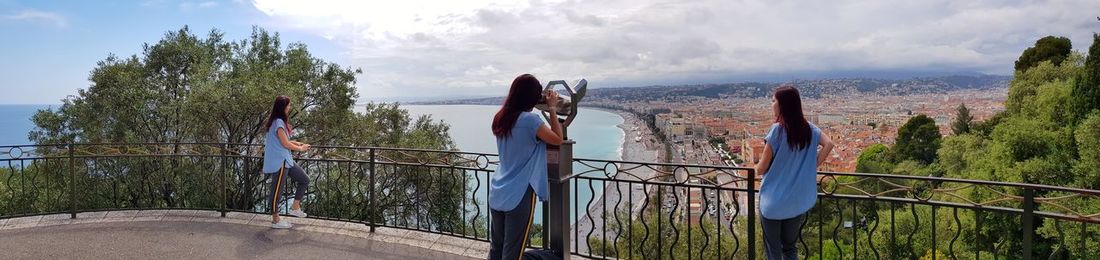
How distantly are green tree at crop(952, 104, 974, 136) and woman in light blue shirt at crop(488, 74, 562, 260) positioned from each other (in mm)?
46170

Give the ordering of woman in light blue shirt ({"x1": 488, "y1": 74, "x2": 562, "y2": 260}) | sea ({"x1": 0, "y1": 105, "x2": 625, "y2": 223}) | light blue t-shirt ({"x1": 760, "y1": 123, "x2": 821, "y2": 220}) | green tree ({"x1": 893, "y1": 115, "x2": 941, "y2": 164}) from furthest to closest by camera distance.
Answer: green tree ({"x1": 893, "y1": 115, "x2": 941, "y2": 164}) < sea ({"x1": 0, "y1": 105, "x2": 625, "y2": 223}) < light blue t-shirt ({"x1": 760, "y1": 123, "x2": 821, "y2": 220}) < woman in light blue shirt ({"x1": 488, "y1": 74, "x2": 562, "y2": 260})

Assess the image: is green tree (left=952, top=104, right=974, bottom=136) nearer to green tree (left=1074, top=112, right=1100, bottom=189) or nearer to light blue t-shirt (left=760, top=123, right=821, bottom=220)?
green tree (left=1074, top=112, right=1100, bottom=189)

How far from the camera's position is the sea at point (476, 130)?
493 inches

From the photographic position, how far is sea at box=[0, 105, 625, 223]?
12530mm

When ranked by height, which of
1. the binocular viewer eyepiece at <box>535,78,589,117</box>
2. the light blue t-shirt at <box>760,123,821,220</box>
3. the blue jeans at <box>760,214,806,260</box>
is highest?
the binocular viewer eyepiece at <box>535,78,589,117</box>

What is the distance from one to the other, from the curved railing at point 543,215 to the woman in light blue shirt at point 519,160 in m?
0.82

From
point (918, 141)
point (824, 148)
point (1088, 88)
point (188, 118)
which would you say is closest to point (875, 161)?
point (918, 141)

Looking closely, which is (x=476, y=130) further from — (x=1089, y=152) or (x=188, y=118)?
(x=1089, y=152)

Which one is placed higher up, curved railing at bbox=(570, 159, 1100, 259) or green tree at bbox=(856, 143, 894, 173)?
curved railing at bbox=(570, 159, 1100, 259)

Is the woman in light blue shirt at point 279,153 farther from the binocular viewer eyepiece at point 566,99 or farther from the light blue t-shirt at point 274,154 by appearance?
the binocular viewer eyepiece at point 566,99

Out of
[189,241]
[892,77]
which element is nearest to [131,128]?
[189,241]

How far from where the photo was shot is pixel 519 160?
302 centimetres

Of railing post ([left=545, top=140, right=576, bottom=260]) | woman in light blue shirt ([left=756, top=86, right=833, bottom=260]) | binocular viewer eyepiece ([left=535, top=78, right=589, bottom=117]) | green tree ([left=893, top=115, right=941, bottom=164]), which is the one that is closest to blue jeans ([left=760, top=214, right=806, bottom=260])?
→ woman in light blue shirt ([left=756, top=86, right=833, bottom=260])

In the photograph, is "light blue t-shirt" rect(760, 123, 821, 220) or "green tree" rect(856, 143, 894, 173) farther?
"green tree" rect(856, 143, 894, 173)
